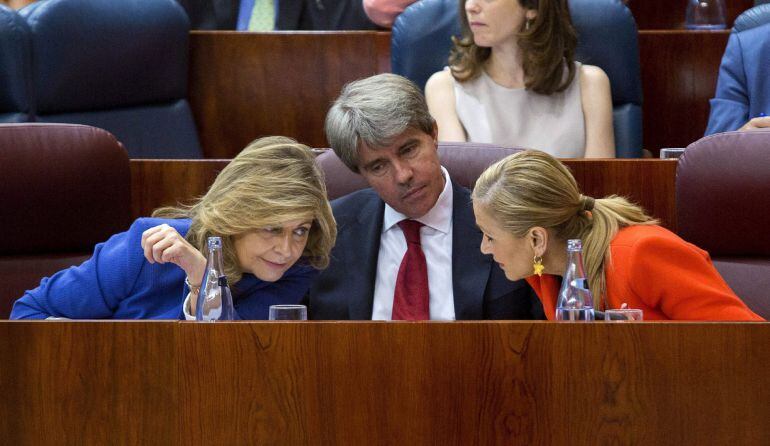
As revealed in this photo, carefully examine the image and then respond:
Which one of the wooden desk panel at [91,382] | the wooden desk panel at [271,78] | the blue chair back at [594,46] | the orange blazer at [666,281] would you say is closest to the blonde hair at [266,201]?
the orange blazer at [666,281]

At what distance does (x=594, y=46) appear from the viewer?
2791 millimetres

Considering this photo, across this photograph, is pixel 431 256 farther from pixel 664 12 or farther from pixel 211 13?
pixel 664 12

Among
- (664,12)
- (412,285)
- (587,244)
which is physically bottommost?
(412,285)

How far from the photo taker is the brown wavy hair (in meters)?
2.67

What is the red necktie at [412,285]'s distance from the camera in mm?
1926

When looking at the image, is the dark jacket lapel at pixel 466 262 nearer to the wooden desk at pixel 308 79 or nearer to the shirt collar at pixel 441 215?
the shirt collar at pixel 441 215

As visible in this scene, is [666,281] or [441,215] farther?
[441,215]

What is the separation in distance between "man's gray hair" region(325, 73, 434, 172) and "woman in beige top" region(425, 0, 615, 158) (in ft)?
2.39

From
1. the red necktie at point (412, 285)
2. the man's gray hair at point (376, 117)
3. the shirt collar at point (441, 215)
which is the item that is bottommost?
the red necktie at point (412, 285)

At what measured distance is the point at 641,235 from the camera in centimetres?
176

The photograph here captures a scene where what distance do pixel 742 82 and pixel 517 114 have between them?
593mm

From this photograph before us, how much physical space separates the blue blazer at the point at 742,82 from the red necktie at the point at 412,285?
1.20m

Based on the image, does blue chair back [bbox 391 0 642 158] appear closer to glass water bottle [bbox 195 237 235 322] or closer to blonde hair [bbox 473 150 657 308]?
blonde hair [bbox 473 150 657 308]

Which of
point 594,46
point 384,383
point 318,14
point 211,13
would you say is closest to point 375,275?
point 384,383
